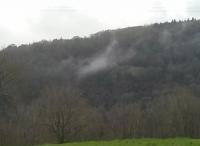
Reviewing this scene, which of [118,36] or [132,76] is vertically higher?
[118,36]

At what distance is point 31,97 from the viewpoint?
103438mm

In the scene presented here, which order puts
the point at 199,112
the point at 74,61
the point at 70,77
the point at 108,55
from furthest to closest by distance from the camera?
the point at 108,55 < the point at 74,61 < the point at 70,77 < the point at 199,112

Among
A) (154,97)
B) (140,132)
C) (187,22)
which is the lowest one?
(140,132)

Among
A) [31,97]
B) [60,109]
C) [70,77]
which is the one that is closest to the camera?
[60,109]

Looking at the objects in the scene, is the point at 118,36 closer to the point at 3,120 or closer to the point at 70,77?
the point at 70,77

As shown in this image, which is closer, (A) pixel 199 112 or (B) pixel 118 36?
(A) pixel 199 112

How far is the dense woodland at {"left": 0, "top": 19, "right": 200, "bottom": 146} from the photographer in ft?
192

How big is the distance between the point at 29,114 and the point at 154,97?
48939 millimetres

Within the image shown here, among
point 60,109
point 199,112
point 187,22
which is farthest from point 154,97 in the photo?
point 60,109

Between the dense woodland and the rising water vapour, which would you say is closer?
the dense woodland

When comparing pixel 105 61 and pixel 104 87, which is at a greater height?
pixel 105 61

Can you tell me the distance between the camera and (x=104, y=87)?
15375cm

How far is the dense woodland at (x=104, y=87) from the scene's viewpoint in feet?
192

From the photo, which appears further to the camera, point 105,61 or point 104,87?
point 105,61
